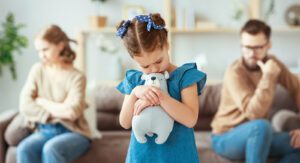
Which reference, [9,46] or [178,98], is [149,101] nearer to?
[178,98]

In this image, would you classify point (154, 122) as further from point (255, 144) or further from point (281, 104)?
point (281, 104)

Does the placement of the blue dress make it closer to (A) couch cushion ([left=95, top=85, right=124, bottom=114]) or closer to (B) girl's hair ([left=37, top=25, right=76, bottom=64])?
(B) girl's hair ([left=37, top=25, right=76, bottom=64])

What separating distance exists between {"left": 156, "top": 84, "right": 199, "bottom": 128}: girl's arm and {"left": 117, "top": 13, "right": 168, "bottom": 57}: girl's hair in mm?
155

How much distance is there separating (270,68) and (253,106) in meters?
0.24

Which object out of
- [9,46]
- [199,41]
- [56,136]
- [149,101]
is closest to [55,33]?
[56,136]

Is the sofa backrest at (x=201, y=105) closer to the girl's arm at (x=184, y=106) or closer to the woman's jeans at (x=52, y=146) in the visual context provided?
the woman's jeans at (x=52, y=146)

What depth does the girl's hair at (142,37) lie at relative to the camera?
1500mm

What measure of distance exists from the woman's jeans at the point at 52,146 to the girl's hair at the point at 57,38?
1.38ft

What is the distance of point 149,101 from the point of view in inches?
60.1

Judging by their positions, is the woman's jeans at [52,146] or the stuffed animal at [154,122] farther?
the woman's jeans at [52,146]

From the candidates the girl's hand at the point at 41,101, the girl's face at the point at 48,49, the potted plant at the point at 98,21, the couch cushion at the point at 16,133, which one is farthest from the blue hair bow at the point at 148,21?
the potted plant at the point at 98,21

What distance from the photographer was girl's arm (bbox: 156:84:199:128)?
4.99 feet

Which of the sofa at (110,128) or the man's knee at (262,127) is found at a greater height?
the man's knee at (262,127)

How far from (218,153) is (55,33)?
1.20 metres
